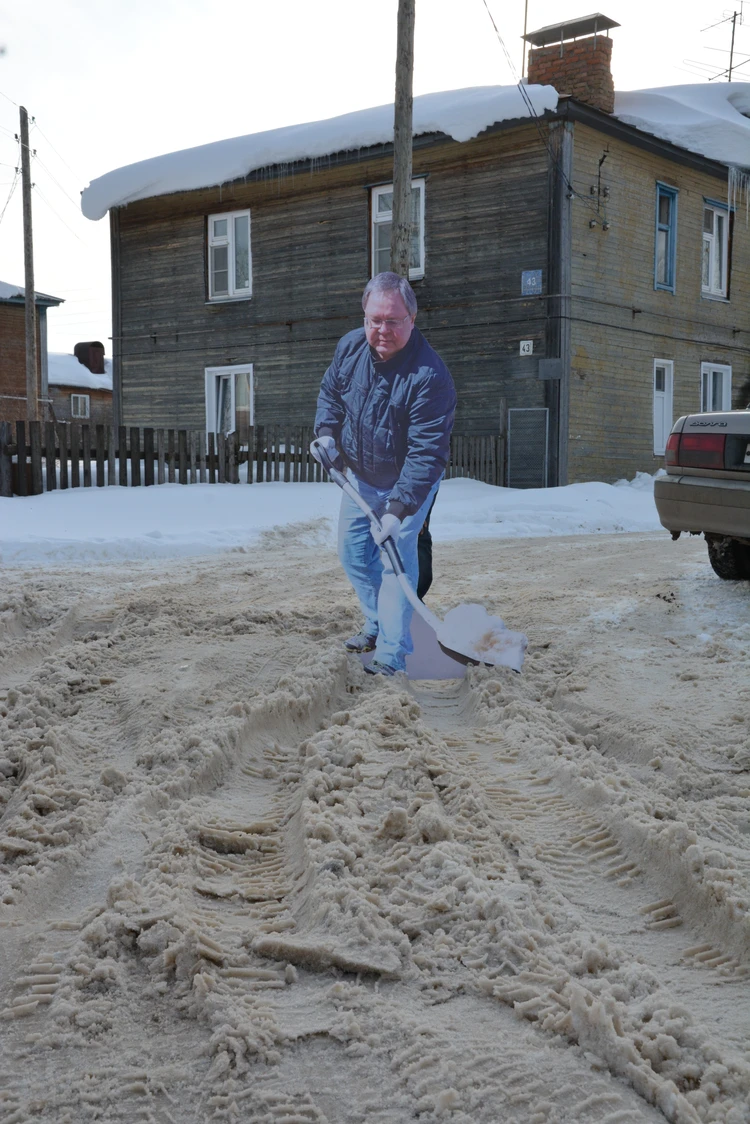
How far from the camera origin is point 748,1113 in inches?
68.0

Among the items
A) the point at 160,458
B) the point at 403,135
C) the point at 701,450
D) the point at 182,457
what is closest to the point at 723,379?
the point at 403,135

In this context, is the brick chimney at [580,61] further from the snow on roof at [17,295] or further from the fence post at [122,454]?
the snow on roof at [17,295]

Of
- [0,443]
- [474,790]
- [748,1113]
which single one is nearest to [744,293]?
[0,443]

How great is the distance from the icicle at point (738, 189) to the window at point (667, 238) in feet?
5.23

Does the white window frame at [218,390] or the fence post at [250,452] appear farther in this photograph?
the white window frame at [218,390]

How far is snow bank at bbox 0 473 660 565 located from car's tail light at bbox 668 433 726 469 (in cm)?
428

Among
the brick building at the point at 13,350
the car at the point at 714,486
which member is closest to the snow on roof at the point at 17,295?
the brick building at the point at 13,350

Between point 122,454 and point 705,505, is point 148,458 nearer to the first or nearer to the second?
point 122,454

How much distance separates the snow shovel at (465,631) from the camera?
4781 millimetres

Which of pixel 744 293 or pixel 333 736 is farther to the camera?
pixel 744 293

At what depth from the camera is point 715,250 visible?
20.2 meters

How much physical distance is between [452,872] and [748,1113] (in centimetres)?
100

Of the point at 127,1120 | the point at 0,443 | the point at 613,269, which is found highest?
the point at 613,269

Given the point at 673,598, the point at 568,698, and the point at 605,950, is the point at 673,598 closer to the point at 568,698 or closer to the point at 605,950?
the point at 568,698
